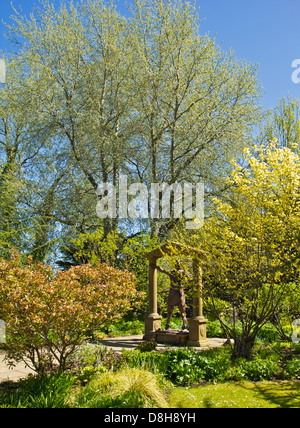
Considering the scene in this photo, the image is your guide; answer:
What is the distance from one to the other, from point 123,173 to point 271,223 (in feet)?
33.1

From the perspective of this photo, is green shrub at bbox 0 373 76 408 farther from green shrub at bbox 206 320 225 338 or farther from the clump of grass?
green shrub at bbox 206 320 225 338

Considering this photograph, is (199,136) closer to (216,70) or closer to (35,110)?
(216,70)

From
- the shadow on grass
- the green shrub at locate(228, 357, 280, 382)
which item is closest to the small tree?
the green shrub at locate(228, 357, 280, 382)

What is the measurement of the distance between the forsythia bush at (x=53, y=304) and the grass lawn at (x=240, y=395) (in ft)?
5.13

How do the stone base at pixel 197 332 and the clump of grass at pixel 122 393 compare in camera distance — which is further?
the stone base at pixel 197 332

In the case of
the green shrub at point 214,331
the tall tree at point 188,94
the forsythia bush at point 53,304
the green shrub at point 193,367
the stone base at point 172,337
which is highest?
the tall tree at point 188,94

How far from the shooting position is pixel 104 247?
510 inches

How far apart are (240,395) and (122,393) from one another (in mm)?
1725

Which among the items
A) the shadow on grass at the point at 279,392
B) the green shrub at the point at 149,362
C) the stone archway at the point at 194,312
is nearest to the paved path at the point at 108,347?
the stone archway at the point at 194,312

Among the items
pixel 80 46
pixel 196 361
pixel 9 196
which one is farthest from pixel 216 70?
pixel 196 361

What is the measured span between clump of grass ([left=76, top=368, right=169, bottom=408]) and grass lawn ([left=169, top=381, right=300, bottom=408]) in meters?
0.35

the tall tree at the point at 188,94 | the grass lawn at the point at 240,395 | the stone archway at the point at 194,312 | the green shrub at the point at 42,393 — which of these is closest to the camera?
the green shrub at the point at 42,393

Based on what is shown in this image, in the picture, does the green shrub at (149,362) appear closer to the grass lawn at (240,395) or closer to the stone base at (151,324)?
the grass lawn at (240,395)

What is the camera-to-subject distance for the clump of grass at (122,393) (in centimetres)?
462
